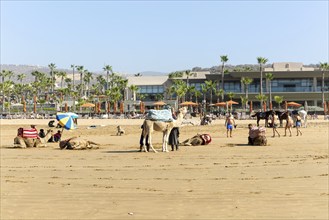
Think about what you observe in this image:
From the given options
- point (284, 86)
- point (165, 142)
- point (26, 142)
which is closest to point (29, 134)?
point (26, 142)

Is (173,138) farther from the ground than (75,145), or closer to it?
farther from the ground

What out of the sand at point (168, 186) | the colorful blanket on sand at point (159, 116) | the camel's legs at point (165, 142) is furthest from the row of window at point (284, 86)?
the sand at point (168, 186)

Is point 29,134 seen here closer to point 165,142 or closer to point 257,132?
point 165,142

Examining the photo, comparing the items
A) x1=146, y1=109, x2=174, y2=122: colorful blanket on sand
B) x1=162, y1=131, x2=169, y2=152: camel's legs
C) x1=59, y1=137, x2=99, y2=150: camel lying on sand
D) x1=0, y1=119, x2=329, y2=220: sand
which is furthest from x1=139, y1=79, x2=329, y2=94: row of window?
x1=0, y1=119, x2=329, y2=220: sand

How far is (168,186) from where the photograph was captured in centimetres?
1039

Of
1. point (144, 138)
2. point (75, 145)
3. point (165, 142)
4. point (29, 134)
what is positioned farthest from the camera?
point (29, 134)

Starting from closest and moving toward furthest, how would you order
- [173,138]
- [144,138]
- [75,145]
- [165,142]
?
[165,142], [173,138], [144,138], [75,145]

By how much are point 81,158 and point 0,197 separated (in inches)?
266

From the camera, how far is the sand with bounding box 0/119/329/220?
26.7 feet

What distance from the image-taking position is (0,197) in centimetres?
957

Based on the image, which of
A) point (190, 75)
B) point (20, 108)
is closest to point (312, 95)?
point (190, 75)

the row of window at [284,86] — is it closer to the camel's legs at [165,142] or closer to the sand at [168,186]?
the camel's legs at [165,142]

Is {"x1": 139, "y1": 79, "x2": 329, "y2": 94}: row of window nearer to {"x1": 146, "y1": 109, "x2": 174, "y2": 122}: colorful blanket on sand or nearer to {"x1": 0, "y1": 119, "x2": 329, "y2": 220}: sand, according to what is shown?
{"x1": 146, "y1": 109, "x2": 174, "y2": 122}: colorful blanket on sand

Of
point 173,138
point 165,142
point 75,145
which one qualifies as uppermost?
point 173,138
